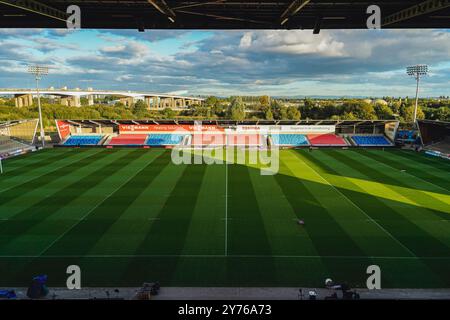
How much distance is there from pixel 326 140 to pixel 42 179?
41.1 meters

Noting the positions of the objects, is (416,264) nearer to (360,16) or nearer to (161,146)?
(360,16)

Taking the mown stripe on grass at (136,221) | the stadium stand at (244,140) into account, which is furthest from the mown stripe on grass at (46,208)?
the stadium stand at (244,140)

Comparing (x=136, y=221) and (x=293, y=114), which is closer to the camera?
(x=136, y=221)

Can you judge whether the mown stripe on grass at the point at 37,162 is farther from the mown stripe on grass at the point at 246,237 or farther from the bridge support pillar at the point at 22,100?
the bridge support pillar at the point at 22,100

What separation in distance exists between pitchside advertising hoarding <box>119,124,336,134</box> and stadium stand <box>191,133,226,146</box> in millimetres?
1037

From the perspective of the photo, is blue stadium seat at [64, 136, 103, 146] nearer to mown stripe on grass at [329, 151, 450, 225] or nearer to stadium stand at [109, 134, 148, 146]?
stadium stand at [109, 134, 148, 146]

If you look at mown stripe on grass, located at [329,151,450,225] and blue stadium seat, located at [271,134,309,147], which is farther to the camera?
blue stadium seat, located at [271,134,309,147]

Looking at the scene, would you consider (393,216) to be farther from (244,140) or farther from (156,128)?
(156,128)

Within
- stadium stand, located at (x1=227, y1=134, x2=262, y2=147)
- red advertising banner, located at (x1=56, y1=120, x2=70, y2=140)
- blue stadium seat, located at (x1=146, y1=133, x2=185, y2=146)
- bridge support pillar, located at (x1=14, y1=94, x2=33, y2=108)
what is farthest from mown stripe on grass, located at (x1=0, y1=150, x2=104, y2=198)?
bridge support pillar, located at (x1=14, y1=94, x2=33, y2=108)

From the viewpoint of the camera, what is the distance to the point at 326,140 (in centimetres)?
5319

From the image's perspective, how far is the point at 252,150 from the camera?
151 ft

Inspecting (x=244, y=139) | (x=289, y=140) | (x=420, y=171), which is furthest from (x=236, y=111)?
(x=420, y=171)

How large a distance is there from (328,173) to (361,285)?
19922mm

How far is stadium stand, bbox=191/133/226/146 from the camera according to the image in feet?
172
